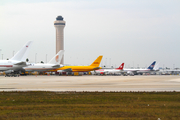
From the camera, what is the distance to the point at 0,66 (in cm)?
8725

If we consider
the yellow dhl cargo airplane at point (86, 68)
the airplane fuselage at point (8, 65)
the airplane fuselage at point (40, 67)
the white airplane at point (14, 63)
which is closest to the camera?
the airplane fuselage at point (8, 65)

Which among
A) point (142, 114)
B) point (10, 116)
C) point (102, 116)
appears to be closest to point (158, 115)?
point (142, 114)

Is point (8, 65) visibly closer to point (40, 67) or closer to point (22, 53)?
point (22, 53)

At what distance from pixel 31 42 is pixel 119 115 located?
8297cm

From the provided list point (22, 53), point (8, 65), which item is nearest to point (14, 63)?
point (8, 65)

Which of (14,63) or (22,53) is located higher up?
(22,53)

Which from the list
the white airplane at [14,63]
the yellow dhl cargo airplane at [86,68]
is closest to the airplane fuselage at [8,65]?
the white airplane at [14,63]

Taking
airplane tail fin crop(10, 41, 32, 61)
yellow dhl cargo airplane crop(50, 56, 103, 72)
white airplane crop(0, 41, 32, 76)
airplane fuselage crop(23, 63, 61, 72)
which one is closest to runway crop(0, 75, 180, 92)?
white airplane crop(0, 41, 32, 76)

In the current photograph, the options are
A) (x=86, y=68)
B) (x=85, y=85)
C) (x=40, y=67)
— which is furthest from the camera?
(x=86, y=68)

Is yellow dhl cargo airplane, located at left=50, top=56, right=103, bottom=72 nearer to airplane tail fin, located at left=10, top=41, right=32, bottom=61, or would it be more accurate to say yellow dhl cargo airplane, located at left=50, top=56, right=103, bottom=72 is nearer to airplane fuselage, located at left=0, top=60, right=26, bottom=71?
airplane tail fin, located at left=10, top=41, right=32, bottom=61

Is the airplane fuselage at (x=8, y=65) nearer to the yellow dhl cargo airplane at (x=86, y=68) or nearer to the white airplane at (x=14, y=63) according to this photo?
the white airplane at (x=14, y=63)

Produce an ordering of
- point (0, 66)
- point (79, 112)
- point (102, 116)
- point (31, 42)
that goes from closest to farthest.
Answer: point (102, 116)
point (79, 112)
point (0, 66)
point (31, 42)

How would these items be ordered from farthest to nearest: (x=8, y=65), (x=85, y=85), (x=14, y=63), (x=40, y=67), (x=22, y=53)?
(x=40, y=67), (x=22, y=53), (x=14, y=63), (x=8, y=65), (x=85, y=85)

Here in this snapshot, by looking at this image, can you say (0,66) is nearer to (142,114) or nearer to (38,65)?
(38,65)
